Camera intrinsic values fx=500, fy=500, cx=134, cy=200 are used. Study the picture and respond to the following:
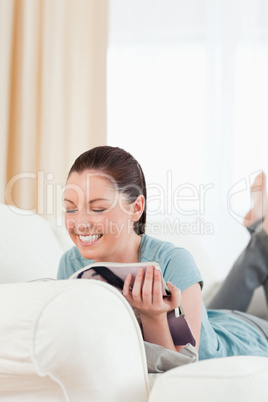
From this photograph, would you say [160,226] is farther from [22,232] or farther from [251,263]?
[22,232]

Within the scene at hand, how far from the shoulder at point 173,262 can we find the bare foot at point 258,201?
0.87 metres

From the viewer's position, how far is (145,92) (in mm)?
2973

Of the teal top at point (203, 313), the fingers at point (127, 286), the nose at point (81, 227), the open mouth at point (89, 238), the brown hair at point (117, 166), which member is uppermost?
the brown hair at point (117, 166)

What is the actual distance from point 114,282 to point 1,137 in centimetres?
203

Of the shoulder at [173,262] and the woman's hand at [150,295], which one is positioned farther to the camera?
the shoulder at [173,262]

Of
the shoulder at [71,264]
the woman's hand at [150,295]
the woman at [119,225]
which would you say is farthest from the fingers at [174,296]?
the shoulder at [71,264]

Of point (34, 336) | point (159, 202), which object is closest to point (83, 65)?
point (159, 202)

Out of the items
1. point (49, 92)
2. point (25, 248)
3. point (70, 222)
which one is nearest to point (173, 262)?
point (70, 222)

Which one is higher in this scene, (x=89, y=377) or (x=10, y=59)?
(x=10, y=59)

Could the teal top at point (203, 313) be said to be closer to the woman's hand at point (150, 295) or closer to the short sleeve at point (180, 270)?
the short sleeve at point (180, 270)

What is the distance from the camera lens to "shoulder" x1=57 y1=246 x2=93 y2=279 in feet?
4.39

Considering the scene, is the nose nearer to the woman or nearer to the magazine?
the woman

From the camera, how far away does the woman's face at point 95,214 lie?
1142 mm

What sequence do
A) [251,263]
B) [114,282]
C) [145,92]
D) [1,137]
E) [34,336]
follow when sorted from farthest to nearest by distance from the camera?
1. [145,92]
2. [1,137]
3. [251,263]
4. [114,282]
5. [34,336]
